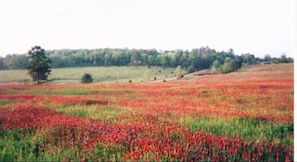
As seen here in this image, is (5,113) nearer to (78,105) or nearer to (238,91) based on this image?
(78,105)

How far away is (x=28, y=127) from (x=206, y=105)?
3.29 m

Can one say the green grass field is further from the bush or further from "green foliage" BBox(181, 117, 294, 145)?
"green foliage" BBox(181, 117, 294, 145)

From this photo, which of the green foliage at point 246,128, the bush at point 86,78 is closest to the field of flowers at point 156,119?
the green foliage at point 246,128

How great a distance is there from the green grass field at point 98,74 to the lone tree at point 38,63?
11 centimetres

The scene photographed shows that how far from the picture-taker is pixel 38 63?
259 inches

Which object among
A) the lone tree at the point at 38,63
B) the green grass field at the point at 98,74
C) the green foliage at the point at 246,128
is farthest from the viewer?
the green grass field at the point at 98,74

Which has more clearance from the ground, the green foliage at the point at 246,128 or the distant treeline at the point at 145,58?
the distant treeline at the point at 145,58

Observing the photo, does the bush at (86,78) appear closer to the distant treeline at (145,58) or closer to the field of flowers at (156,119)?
the field of flowers at (156,119)

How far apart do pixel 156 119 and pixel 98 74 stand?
1662 mm

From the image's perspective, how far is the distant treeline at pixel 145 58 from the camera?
6.58m

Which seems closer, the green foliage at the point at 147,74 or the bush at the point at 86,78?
the bush at the point at 86,78

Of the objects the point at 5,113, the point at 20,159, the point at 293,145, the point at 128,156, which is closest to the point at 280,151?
the point at 293,145

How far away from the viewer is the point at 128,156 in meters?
4.56

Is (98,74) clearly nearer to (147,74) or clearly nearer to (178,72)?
(147,74)
